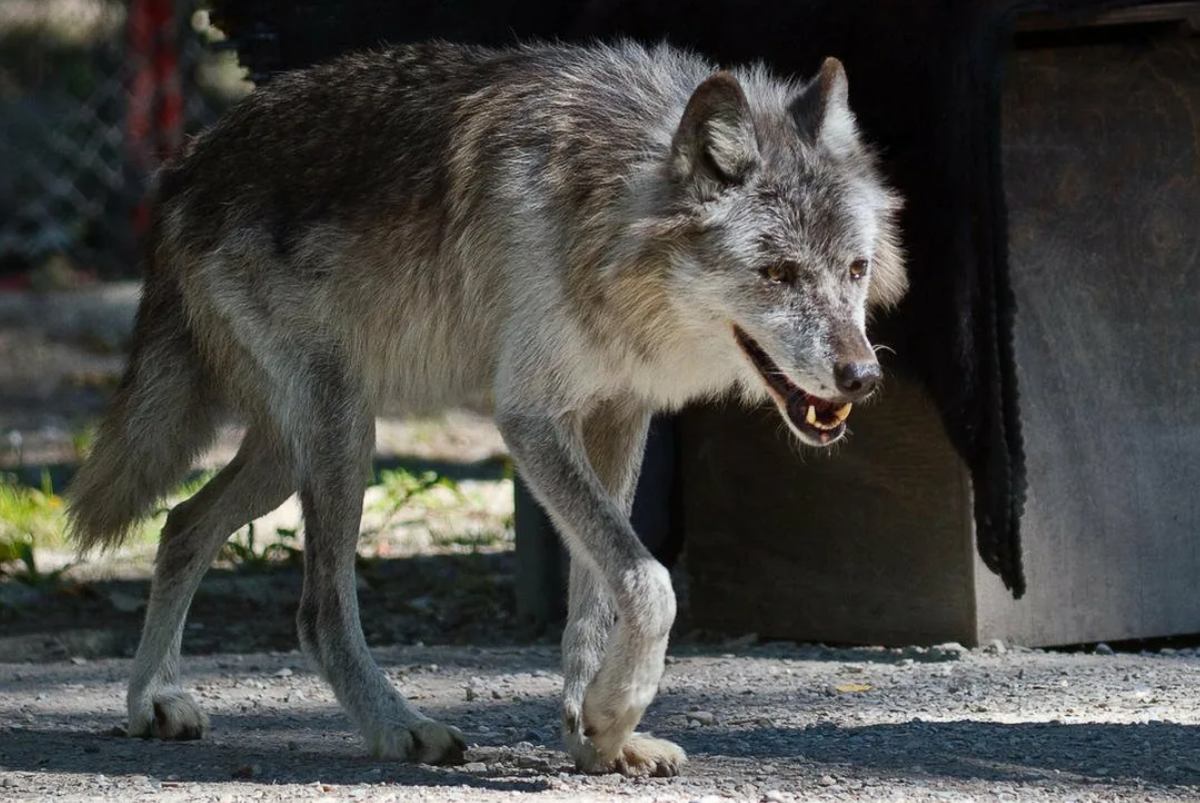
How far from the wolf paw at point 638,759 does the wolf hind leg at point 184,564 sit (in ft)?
3.79

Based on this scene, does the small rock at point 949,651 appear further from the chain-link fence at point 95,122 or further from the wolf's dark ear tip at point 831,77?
the chain-link fence at point 95,122

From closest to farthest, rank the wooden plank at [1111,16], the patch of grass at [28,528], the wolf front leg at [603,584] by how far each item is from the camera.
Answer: the wolf front leg at [603,584], the wooden plank at [1111,16], the patch of grass at [28,528]

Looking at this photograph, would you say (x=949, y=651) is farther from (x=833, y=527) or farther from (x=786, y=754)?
(x=786, y=754)

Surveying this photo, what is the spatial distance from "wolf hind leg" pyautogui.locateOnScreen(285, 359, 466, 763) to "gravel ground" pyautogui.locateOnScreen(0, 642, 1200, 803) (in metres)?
0.17

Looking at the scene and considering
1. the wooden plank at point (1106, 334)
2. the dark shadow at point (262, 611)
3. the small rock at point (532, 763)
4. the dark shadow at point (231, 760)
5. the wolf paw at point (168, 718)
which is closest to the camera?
the dark shadow at point (231, 760)

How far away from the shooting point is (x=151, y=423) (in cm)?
521

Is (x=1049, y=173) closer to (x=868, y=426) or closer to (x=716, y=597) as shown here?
(x=868, y=426)

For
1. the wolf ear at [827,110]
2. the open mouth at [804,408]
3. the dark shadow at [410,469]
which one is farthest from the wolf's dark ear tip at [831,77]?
the dark shadow at [410,469]

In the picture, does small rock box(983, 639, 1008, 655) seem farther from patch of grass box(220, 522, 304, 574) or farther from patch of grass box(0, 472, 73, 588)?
patch of grass box(0, 472, 73, 588)

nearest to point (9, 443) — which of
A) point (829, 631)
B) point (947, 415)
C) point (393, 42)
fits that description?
point (393, 42)

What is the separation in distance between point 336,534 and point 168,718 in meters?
0.65

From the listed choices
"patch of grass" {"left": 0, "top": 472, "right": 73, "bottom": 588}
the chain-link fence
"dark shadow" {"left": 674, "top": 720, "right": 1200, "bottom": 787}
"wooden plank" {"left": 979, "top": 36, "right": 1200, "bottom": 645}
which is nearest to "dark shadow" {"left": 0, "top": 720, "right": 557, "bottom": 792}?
"dark shadow" {"left": 674, "top": 720, "right": 1200, "bottom": 787}

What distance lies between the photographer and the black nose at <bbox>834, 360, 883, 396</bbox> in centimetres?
404

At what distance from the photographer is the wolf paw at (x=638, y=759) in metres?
4.21
